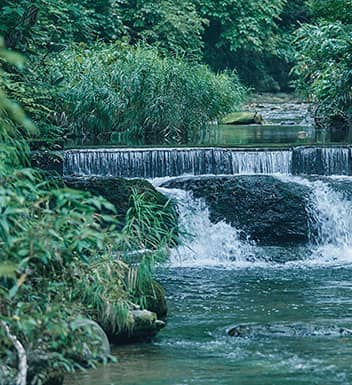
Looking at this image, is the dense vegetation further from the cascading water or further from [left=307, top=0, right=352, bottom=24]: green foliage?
the cascading water

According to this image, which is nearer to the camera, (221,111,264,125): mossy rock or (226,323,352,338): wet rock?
(226,323,352,338): wet rock

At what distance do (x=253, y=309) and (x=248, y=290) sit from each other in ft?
3.29

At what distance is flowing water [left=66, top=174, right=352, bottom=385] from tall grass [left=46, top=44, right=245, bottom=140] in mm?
3464

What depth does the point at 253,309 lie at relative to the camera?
1008 centimetres

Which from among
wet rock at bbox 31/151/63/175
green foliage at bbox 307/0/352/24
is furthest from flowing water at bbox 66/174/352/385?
green foliage at bbox 307/0/352/24

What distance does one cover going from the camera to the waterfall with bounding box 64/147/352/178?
15406 mm

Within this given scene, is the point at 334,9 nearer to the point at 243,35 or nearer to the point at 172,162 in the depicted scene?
the point at 172,162

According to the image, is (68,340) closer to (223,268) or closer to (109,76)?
(223,268)

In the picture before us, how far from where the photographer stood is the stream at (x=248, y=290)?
7.70 m

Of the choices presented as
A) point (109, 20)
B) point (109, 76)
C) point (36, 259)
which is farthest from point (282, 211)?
point (109, 20)

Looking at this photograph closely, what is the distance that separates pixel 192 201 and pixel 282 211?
1.22 meters

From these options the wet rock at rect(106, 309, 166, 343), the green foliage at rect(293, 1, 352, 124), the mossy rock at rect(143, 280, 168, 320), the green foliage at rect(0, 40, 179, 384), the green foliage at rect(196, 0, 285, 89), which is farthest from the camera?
the green foliage at rect(196, 0, 285, 89)

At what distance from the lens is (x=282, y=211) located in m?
14.4

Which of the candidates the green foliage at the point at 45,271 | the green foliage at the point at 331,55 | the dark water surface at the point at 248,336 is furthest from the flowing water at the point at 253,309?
the green foliage at the point at 331,55
